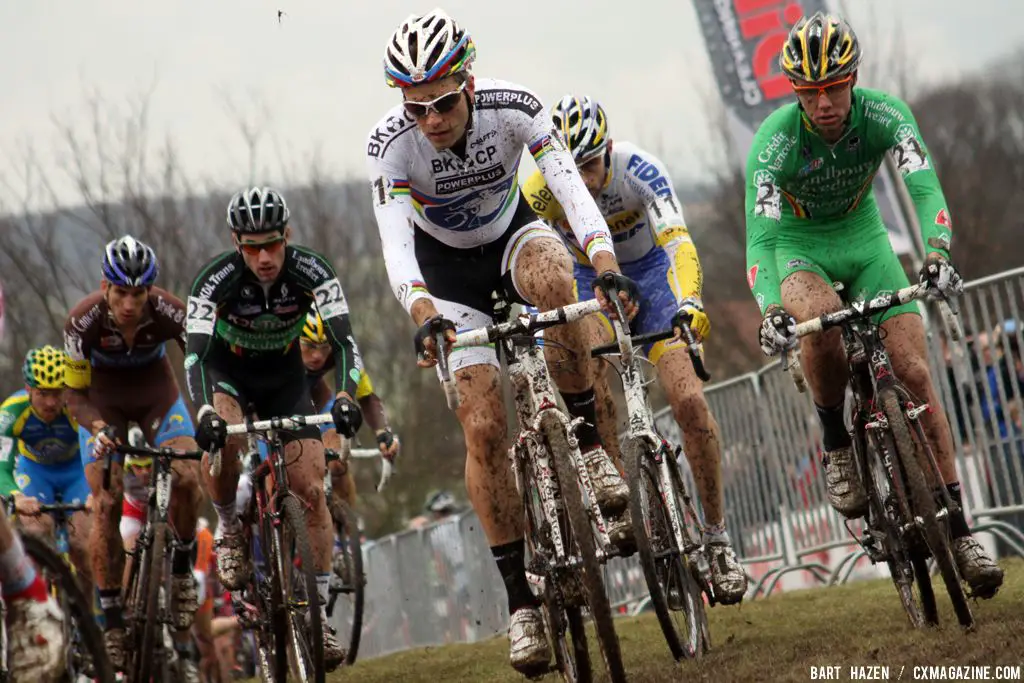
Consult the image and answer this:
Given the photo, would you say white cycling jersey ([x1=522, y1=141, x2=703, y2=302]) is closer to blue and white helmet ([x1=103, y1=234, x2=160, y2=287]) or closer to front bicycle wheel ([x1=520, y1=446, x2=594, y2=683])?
→ front bicycle wheel ([x1=520, y1=446, x2=594, y2=683])

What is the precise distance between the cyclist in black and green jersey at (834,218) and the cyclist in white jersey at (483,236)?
104 cm

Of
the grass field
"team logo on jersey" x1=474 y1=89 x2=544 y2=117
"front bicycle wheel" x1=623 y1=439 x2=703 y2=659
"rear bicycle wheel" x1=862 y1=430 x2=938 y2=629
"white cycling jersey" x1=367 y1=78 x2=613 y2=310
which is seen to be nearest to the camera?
the grass field

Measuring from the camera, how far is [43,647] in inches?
194

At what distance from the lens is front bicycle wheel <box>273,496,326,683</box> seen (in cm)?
738

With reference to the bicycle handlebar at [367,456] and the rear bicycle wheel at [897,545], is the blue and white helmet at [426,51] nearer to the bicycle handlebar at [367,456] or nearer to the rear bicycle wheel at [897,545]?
the bicycle handlebar at [367,456]

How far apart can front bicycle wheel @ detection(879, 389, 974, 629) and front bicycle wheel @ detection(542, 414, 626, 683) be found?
4.84ft

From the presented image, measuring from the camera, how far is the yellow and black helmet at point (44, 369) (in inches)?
459

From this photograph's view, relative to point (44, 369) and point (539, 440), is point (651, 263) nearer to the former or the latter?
point (539, 440)

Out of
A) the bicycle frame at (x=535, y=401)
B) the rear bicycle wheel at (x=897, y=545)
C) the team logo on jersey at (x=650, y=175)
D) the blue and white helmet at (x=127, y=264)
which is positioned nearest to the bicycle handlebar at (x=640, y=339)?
the bicycle frame at (x=535, y=401)

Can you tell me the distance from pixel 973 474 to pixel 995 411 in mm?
737

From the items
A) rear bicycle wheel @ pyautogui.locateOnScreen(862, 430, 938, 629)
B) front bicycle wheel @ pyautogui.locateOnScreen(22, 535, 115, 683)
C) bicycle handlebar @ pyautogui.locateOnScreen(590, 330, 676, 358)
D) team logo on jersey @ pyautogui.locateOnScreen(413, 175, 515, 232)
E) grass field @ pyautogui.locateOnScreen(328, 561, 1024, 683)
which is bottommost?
grass field @ pyautogui.locateOnScreen(328, 561, 1024, 683)

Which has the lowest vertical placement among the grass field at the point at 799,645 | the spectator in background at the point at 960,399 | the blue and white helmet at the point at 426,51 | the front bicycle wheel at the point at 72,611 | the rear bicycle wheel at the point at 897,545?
the grass field at the point at 799,645

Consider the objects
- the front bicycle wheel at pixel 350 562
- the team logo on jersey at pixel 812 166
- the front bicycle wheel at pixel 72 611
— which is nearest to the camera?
the front bicycle wheel at pixel 72 611

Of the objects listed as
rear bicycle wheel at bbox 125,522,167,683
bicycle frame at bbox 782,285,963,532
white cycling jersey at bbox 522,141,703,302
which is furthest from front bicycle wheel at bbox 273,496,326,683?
bicycle frame at bbox 782,285,963,532
